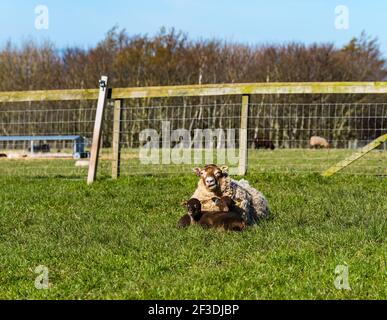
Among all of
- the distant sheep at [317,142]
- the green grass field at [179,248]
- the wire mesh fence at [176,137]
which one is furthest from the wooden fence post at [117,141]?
the distant sheep at [317,142]

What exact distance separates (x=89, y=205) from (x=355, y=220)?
3200 millimetres

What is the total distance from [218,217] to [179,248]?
2.80 ft

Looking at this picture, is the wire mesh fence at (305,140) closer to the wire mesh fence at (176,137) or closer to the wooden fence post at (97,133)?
the wire mesh fence at (176,137)

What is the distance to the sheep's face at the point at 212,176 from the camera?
6.71m

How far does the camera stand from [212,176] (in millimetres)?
6730

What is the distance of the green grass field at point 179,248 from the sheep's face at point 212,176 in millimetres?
550

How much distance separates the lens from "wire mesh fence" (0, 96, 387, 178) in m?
15.4

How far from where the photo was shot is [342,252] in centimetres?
534

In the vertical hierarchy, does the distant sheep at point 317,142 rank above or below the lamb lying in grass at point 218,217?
above

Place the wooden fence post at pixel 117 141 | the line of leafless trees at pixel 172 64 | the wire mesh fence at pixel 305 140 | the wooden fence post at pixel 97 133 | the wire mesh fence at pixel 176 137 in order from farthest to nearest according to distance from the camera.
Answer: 1. the line of leafless trees at pixel 172 64
2. the wire mesh fence at pixel 176 137
3. the wire mesh fence at pixel 305 140
4. the wooden fence post at pixel 117 141
5. the wooden fence post at pixel 97 133

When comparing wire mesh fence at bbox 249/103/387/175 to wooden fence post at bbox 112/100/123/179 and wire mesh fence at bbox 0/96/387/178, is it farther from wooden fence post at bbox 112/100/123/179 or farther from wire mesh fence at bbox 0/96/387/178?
wooden fence post at bbox 112/100/123/179

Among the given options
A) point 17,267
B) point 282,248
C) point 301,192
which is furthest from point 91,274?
point 301,192

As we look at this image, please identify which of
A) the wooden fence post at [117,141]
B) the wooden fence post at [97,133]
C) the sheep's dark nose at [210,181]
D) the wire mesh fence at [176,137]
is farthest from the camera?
the wire mesh fence at [176,137]
